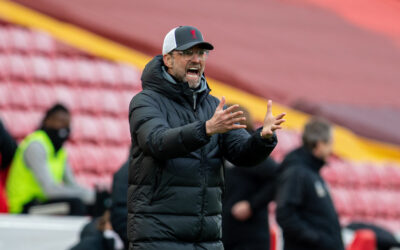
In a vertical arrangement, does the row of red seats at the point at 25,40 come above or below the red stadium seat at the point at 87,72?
above

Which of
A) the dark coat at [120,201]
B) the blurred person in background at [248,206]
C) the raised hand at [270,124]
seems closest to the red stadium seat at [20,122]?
the blurred person in background at [248,206]

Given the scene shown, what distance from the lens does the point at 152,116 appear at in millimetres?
3010

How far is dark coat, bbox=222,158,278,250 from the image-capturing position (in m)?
5.10

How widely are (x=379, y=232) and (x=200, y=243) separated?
11.1 feet

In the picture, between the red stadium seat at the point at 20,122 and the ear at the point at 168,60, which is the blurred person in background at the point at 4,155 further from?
the ear at the point at 168,60

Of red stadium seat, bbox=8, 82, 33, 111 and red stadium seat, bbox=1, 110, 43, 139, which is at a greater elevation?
red stadium seat, bbox=8, 82, 33, 111

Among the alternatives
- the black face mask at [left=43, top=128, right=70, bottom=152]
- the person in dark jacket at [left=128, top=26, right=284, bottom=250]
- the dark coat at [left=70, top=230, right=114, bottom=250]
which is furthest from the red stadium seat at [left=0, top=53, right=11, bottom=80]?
the person in dark jacket at [left=128, top=26, right=284, bottom=250]

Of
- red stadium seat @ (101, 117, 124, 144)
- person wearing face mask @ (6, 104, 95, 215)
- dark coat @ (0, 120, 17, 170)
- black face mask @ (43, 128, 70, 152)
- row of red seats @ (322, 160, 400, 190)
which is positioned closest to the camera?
dark coat @ (0, 120, 17, 170)

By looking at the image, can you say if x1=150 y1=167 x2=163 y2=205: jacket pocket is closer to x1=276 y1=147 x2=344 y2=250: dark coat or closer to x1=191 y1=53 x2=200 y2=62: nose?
x1=191 y1=53 x2=200 y2=62: nose

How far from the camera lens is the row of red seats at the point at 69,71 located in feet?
27.1

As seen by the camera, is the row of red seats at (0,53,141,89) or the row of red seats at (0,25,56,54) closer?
the row of red seats at (0,53,141,89)

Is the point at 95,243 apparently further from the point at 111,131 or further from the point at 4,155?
the point at 111,131

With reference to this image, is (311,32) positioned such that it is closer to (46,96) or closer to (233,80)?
(233,80)

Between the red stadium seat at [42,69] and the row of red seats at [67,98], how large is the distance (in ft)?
0.27
